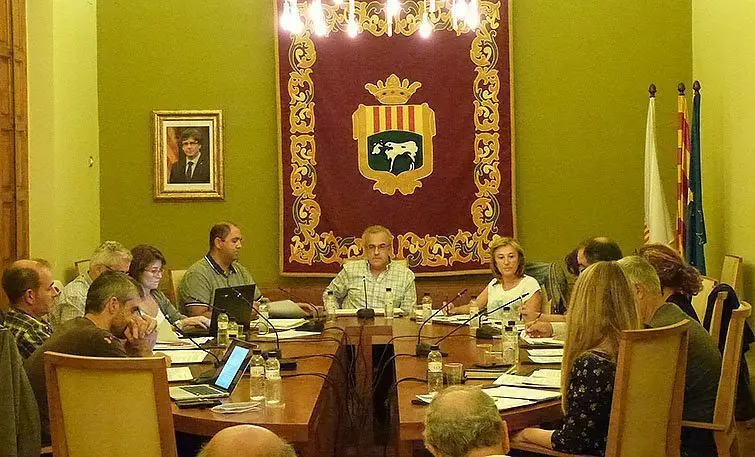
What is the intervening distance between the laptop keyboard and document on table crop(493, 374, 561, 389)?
3.48ft

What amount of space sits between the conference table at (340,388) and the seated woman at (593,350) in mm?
229

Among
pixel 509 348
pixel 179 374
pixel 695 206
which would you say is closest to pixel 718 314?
pixel 509 348

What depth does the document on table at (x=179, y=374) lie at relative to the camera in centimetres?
417

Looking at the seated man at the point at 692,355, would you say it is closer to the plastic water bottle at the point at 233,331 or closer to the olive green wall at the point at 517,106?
the plastic water bottle at the point at 233,331

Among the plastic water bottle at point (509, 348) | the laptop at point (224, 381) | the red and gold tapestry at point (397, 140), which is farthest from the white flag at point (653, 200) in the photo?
the laptop at point (224, 381)

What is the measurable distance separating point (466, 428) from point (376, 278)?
13.9 feet

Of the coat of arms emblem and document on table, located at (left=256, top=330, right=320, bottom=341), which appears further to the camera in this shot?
the coat of arms emblem

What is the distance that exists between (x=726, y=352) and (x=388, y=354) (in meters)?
2.11

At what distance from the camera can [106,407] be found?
3.33 metres

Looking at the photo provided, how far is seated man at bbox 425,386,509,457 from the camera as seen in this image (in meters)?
2.49

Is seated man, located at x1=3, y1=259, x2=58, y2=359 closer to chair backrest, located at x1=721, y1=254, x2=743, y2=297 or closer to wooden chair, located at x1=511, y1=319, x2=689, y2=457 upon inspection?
wooden chair, located at x1=511, y1=319, x2=689, y2=457

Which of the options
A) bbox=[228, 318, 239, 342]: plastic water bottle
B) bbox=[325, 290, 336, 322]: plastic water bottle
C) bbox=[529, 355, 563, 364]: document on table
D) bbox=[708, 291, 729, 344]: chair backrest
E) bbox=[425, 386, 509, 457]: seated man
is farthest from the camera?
bbox=[325, 290, 336, 322]: plastic water bottle

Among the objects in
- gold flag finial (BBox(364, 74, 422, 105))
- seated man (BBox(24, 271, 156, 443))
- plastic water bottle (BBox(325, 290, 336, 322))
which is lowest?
plastic water bottle (BBox(325, 290, 336, 322))

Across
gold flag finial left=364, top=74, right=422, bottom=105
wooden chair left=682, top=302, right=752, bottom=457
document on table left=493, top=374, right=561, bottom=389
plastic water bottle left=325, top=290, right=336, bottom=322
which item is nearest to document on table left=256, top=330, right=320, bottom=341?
plastic water bottle left=325, top=290, right=336, bottom=322
